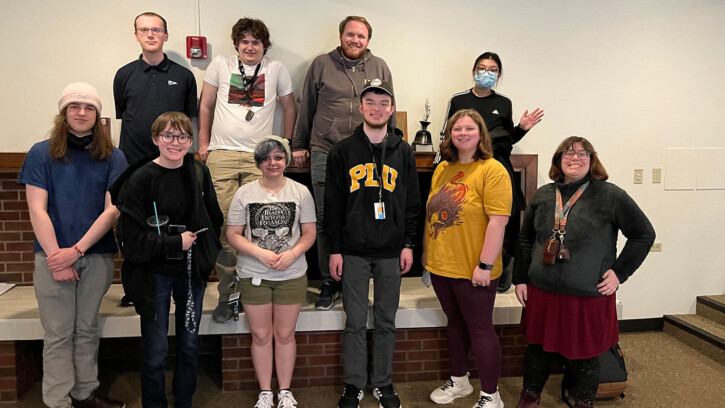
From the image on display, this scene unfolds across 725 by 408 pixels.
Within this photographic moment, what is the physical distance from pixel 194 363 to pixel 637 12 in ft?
12.5

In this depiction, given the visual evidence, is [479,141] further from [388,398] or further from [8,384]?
[8,384]

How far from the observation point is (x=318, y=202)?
9.84 ft

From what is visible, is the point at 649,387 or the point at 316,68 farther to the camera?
the point at 316,68

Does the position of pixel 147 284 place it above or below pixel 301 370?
above

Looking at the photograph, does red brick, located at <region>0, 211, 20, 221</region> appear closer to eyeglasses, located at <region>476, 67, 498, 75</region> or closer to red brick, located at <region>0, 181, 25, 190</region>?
red brick, located at <region>0, 181, 25, 190</region>

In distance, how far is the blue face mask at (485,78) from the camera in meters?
3.03

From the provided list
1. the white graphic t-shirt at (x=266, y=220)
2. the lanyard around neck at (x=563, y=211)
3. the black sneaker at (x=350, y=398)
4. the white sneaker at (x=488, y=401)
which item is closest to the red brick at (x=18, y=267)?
the white graphic t-shirt at (x=266, y=220)

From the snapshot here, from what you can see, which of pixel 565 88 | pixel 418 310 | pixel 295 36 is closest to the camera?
pixel 418 310

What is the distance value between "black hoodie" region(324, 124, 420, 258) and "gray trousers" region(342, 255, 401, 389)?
2.4 inches

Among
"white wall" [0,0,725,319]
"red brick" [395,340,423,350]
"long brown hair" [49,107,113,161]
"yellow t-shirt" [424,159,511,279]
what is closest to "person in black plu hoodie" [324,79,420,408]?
"yellow t-shirt" [424,159,511,279]

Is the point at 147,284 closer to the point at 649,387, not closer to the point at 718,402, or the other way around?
the point at 649,387

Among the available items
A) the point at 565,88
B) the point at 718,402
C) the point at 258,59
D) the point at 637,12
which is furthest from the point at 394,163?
the point at 637,12

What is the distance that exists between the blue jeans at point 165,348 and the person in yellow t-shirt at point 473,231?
1.20 metres

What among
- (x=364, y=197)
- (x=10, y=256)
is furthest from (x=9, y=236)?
(x=364, y=197)
